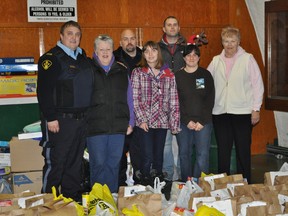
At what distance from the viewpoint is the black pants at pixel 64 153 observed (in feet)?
12.9

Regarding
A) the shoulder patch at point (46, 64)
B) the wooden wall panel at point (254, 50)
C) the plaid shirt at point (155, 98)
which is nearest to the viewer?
the shoulder patch at point (46, 64)

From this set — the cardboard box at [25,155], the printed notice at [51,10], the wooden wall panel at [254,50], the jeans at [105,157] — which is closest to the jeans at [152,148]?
the jeans at [105,157]

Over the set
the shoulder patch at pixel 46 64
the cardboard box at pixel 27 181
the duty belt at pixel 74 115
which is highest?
the shoulder patch at pixel 46 64

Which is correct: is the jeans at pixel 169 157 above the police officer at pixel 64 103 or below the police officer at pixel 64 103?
below

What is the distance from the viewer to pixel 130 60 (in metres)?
4.59

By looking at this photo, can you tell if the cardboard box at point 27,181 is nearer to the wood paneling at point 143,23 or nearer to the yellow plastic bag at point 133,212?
the wood paneling at point 143,23

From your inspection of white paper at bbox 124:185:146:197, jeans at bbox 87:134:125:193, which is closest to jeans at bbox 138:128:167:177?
jeans at bbox 87:134:125:193

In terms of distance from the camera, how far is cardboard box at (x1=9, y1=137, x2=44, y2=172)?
4520 millimetres

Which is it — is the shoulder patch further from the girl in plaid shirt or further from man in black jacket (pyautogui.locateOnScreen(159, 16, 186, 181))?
man in black jacket (pyautogui.locateOnScreen(159, 16, 186, 181))

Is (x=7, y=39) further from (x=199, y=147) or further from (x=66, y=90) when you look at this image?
(x=199, y=147)

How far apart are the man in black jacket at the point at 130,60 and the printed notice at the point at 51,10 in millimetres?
893

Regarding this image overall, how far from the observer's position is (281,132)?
6297 mm

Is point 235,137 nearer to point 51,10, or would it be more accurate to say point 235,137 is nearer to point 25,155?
point 25,155

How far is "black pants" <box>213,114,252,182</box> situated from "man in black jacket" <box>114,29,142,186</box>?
0.75m
